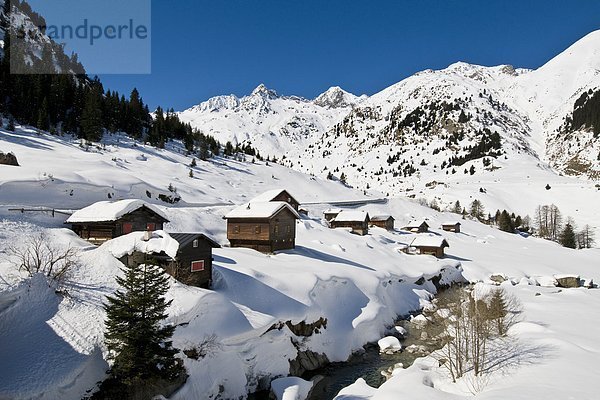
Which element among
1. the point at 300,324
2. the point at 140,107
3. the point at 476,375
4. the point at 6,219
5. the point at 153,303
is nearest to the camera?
the point at 153,303

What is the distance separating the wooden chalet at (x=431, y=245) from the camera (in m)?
58.2

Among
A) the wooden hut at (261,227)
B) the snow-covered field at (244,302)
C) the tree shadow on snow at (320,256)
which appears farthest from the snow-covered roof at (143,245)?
the tree shadow on snow at (320,256)

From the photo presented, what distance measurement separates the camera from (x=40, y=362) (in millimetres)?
15398

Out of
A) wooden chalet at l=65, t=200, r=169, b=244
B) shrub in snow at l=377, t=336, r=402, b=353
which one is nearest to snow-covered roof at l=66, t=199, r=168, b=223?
wooden chalet at l=65, t=200, r=169, b=244

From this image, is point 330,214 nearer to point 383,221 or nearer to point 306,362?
point 383,221

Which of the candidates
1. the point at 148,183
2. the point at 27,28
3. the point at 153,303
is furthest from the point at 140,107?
the point at 153,303

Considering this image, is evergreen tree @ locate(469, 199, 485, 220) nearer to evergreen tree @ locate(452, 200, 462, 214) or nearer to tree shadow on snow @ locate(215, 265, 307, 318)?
evergreen tree @ locate(452, 200, 462, 214)

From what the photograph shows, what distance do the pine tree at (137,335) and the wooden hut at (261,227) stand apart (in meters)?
23.2

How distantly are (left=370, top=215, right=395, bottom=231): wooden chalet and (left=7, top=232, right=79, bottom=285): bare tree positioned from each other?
198 feet

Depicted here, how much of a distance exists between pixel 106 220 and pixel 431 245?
4683 centimetres

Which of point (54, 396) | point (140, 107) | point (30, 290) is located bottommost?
point (54, 396)

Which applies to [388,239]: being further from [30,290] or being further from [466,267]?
[30,290]

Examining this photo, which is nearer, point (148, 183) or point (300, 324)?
point (300, 324)

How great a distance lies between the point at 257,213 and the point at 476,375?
87.3ft
